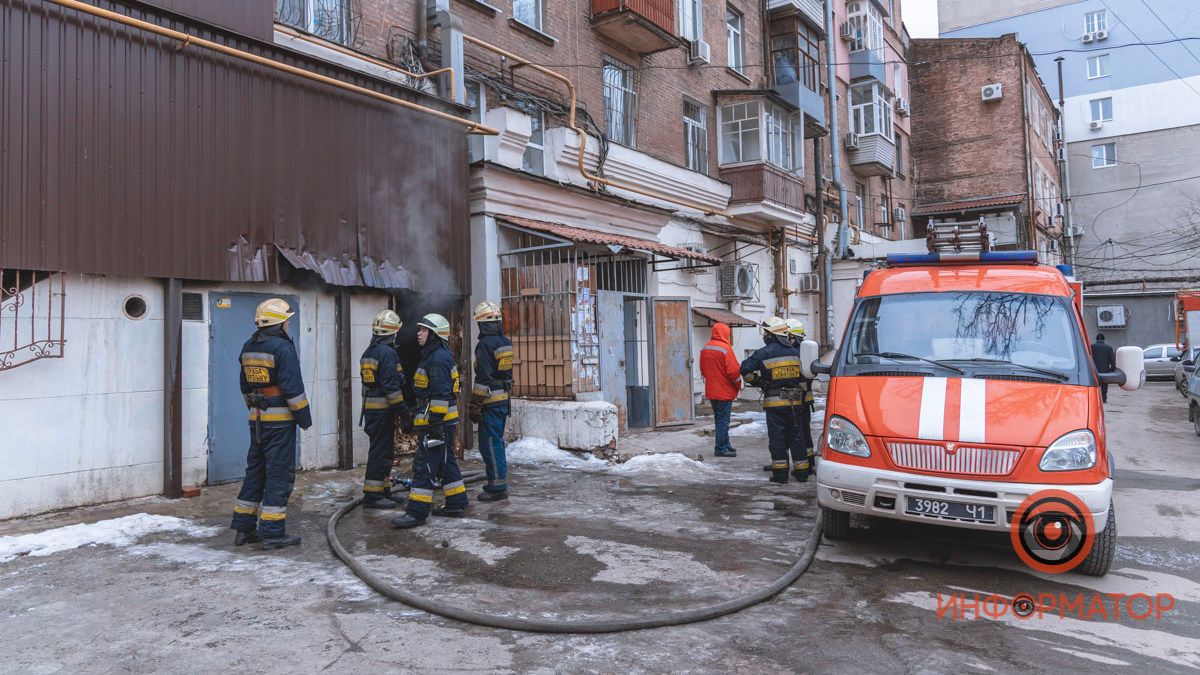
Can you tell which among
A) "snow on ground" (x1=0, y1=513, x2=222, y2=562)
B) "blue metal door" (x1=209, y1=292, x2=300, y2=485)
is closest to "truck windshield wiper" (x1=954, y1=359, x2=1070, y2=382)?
"snow on ground" (x1=0, y1=513, x2=222, y2=562)

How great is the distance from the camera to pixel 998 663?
11.4 feet

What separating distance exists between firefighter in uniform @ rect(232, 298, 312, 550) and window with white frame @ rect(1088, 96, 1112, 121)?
42981 mm

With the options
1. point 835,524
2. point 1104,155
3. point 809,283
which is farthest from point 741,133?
point 1104,155

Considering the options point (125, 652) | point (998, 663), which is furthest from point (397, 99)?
point (998, 663)

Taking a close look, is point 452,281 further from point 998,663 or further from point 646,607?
point 998,663

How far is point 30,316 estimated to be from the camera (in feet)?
20.6

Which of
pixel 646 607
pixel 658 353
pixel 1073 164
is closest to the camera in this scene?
pixel 646 607

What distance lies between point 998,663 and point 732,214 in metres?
14.2

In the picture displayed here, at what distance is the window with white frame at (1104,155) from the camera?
119ft

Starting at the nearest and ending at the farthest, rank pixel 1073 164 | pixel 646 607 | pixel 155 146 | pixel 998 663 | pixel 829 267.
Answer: pixel 998 663
pixel 646 607
pixel 155 146
pixel 829 267
pixel 1073 164

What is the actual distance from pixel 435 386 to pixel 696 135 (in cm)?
1226

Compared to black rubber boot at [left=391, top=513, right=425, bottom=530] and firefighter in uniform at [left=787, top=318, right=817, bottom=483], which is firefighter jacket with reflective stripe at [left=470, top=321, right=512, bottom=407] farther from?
firefighter in uniform at [left=787, top=318, right=817, bottom=483]

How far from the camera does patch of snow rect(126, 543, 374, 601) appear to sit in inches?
185

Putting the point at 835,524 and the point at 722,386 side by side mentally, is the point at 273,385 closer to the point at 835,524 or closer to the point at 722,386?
the point at 835,524
